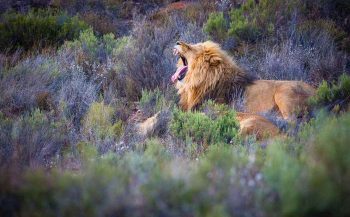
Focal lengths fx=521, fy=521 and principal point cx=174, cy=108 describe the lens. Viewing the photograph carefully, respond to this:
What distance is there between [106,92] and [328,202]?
6.17 m

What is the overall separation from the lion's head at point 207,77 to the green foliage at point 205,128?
3.62ft

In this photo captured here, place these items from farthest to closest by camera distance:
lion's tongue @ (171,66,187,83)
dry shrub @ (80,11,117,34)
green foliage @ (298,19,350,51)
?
dry shrub @ (80,11,117,34), green foliage @ (298,19,350,51), lion's tongue @ (171,66,187,83)

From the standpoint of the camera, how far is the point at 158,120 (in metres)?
7.38

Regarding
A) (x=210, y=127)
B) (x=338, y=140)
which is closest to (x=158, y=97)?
(x=210, y=127)

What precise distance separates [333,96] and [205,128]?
200 cm

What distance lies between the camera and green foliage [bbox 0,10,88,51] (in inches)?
448

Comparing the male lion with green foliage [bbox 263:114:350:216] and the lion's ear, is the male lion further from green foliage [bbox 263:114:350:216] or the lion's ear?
green foliage [bbox 263:114:350:216]

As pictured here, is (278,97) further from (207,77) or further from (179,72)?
(179,72)

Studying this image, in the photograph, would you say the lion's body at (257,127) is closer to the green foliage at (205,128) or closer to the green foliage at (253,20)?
the green foliage at (205,128)

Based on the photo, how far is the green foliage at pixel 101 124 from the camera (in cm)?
680

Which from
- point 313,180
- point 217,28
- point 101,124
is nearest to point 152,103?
point 101,124

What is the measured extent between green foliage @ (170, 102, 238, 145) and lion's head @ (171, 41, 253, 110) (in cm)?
110

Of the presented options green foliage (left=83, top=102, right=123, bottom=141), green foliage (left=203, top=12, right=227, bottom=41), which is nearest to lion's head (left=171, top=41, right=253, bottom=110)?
green foliage (left=83, top=102, right=123, bottom=141)

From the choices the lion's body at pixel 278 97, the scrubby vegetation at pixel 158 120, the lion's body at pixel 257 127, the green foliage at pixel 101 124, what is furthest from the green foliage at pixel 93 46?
the lion's body at pixel 257 127
